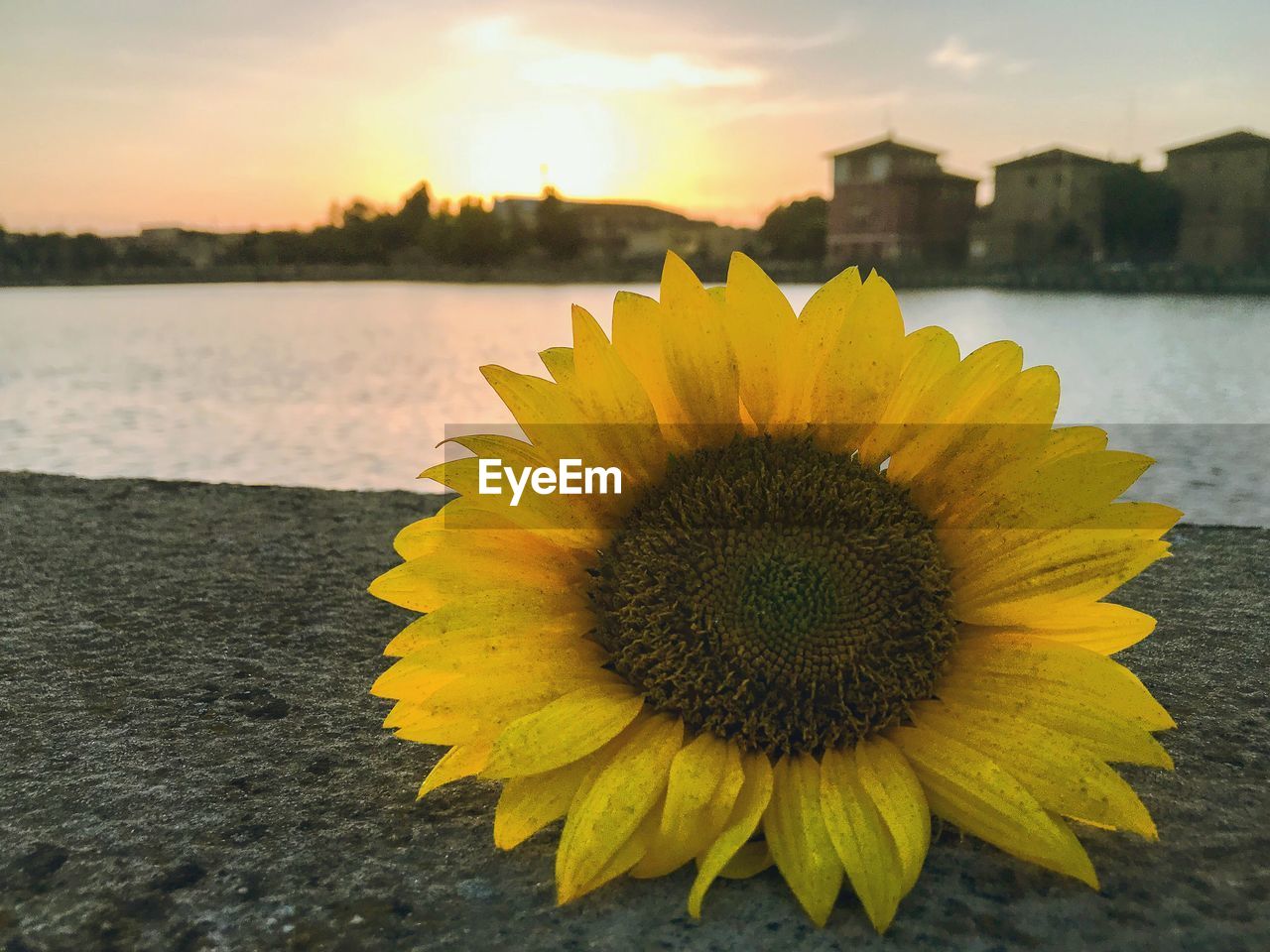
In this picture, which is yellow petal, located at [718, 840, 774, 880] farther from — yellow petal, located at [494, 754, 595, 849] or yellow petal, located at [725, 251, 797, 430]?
yellow petal, located at [725, 251, 797, 430]

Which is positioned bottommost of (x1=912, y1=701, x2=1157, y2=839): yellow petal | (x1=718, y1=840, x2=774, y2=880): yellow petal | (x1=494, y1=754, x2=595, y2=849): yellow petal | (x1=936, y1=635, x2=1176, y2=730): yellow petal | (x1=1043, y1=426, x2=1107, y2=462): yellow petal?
(x1=718, y1=840, x2=774, y2=880): yellow petal

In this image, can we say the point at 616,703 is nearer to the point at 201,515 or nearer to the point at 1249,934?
the point at 1249,934

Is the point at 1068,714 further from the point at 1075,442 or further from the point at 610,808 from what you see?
the point at 610,808

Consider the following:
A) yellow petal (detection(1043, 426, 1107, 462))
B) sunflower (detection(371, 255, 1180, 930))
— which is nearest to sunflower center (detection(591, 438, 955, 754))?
sunflower (detection(371, 255, 1180, 930))

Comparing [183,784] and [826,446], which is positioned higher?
[826,446]

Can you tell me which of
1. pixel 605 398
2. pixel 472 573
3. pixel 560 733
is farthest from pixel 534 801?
pixel 605 398

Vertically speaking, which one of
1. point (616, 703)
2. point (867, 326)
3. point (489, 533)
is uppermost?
point (867, 326)

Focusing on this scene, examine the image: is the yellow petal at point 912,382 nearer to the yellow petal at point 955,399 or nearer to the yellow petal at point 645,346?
the yellow petal at point 955,399

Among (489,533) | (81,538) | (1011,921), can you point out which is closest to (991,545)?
(1011,921)
